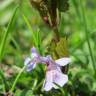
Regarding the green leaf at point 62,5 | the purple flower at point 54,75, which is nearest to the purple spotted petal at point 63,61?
the purple flower at point 54,75

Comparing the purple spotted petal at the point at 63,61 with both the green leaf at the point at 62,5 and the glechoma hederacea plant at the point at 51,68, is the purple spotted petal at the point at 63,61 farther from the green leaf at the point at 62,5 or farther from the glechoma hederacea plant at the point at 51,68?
the green leaf at the point at 62,5

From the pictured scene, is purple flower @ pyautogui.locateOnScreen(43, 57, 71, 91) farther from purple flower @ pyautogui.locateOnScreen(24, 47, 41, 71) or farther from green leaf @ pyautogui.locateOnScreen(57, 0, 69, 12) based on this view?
green leaf @ pyautogui.locateOnScreen(57, 0, 69, 12)

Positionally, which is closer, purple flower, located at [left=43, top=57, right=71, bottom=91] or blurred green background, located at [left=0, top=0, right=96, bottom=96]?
purple flower, located at [left=43, top=57, right=71, bottom=91]

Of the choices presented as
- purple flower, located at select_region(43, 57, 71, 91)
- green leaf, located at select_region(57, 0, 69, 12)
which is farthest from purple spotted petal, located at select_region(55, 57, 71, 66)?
green leaf, located at select_region(57, 0, 69, 12)

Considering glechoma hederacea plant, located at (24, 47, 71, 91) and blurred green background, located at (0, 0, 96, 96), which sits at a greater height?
glechoma hederacea plant, located at (24, 47, 71, 91)

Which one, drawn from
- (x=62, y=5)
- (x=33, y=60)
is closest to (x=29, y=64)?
(x=33, y=60)

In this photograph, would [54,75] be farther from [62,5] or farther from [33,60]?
[62,5]

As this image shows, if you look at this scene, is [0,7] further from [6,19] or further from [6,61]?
[6,61]

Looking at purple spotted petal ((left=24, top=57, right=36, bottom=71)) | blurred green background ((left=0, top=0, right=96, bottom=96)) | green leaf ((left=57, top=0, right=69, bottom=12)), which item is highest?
green leaf ((left=57, top=0, right=69, bottom=12))

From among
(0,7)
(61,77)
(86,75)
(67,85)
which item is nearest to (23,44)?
(0,7)
